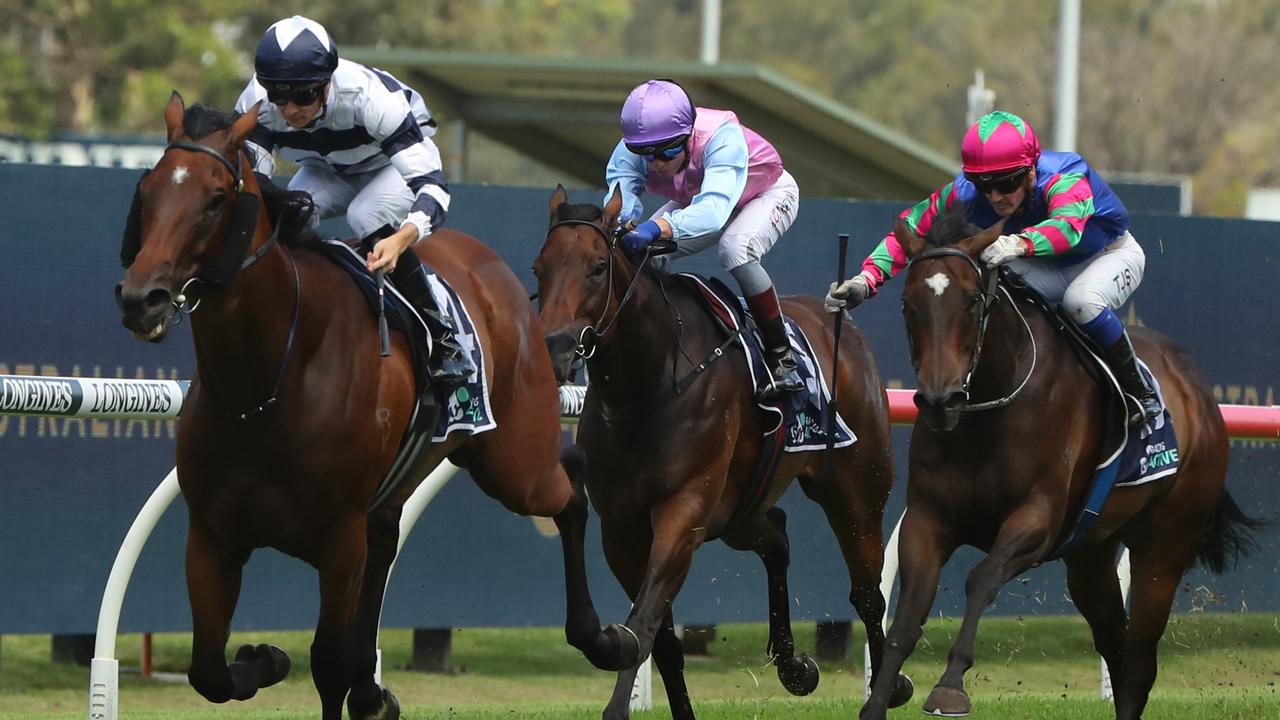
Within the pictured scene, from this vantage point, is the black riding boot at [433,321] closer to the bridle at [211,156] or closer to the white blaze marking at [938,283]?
the bridle at [211,156]

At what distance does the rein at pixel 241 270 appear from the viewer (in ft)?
13.8

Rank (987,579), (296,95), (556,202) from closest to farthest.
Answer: (296,95), (987,579), (556,202)

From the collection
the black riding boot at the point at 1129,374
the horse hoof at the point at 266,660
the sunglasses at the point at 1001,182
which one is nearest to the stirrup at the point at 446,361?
the horse hoof at the point at 266,660

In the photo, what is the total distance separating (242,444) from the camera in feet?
15.1

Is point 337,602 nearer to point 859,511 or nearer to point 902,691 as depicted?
point 902,691

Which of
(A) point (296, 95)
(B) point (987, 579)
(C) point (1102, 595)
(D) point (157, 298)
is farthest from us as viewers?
(C) point (1102, 595)

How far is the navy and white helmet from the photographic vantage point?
4715 mm

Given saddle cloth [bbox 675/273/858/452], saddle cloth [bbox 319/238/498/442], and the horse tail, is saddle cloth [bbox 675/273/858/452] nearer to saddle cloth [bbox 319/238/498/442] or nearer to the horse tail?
saddle cloth [bbox 319/238/498/442]

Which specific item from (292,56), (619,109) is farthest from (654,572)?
(619,109)

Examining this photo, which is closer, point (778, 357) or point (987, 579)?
point (987, 579)

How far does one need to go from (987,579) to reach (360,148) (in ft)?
6.66

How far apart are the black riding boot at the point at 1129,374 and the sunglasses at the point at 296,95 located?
2.49 metres

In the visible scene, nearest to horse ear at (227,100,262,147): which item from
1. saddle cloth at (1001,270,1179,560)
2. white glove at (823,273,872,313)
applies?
white glove at (823,273,872,313)

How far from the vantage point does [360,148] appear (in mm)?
5242
